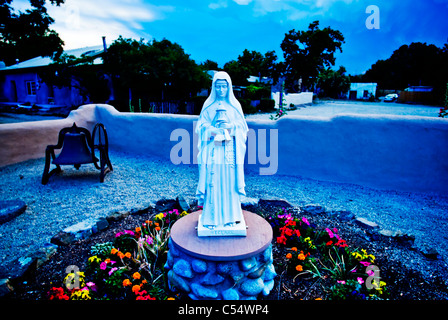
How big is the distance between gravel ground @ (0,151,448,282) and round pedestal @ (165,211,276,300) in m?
1.98

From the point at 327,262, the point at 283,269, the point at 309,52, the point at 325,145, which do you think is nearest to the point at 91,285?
the point at 283,269

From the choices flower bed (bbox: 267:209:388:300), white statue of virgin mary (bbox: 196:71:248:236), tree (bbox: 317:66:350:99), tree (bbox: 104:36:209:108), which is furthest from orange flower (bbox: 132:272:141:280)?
tree (bbox: 317:66:350:99)

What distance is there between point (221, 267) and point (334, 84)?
43.7 metres

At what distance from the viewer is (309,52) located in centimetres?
3234

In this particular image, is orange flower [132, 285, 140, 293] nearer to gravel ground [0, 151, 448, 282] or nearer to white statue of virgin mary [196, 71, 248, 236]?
white statue of virgin mary [196, 71, 248, 236]

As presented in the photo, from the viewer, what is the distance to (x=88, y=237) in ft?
12.8

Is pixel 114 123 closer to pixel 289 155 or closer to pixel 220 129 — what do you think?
pixel 289 155

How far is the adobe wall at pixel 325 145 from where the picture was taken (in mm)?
5527

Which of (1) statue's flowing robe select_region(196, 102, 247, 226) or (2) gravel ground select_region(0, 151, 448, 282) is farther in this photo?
(2) gravel ground select_region(0, 151, 448, 282)

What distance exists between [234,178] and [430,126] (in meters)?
4.63

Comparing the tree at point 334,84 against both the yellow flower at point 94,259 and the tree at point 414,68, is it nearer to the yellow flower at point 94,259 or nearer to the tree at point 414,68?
the tree at point 414,68

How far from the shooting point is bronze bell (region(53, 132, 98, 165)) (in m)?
6.15

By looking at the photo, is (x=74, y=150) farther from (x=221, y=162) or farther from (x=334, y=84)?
(x=334, y=84)
